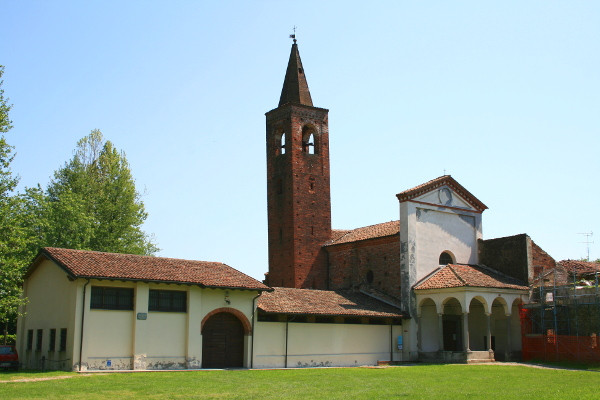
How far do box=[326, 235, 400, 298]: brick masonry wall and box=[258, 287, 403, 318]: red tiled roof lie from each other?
1.28 metres

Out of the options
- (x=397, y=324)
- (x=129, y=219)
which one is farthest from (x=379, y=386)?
(x=129, y=219)

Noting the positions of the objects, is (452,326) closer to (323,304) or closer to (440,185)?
(440,185)

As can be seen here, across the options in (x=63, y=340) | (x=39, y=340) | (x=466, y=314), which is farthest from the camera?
(x=466, y=314)

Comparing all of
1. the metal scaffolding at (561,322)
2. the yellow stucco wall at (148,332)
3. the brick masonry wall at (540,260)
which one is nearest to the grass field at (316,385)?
the yellow stucco wall at (148,332)

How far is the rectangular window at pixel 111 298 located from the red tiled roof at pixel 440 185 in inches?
622

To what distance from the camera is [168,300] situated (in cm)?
2786

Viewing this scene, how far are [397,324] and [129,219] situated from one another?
1964cm

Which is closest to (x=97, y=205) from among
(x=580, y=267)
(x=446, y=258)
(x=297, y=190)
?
(x=297, y=190)

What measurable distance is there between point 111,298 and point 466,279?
1773 cm

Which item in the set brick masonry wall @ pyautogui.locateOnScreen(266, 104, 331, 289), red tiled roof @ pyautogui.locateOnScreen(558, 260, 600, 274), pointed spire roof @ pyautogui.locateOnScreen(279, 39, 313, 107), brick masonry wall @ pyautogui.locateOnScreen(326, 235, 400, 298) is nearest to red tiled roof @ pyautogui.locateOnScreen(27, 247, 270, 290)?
brick masonry wall @ pyautogui.locateOnScreen(266, 104, 331, 289)

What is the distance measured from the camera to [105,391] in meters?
17.8

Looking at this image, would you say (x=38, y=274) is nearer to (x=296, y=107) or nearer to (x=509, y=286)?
(x=296, y=107)

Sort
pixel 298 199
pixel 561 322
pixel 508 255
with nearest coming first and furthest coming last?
pixel 561 322 < pixel 508 255 < pixel 298 199

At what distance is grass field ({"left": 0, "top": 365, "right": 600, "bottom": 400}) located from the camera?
17.1 metres
